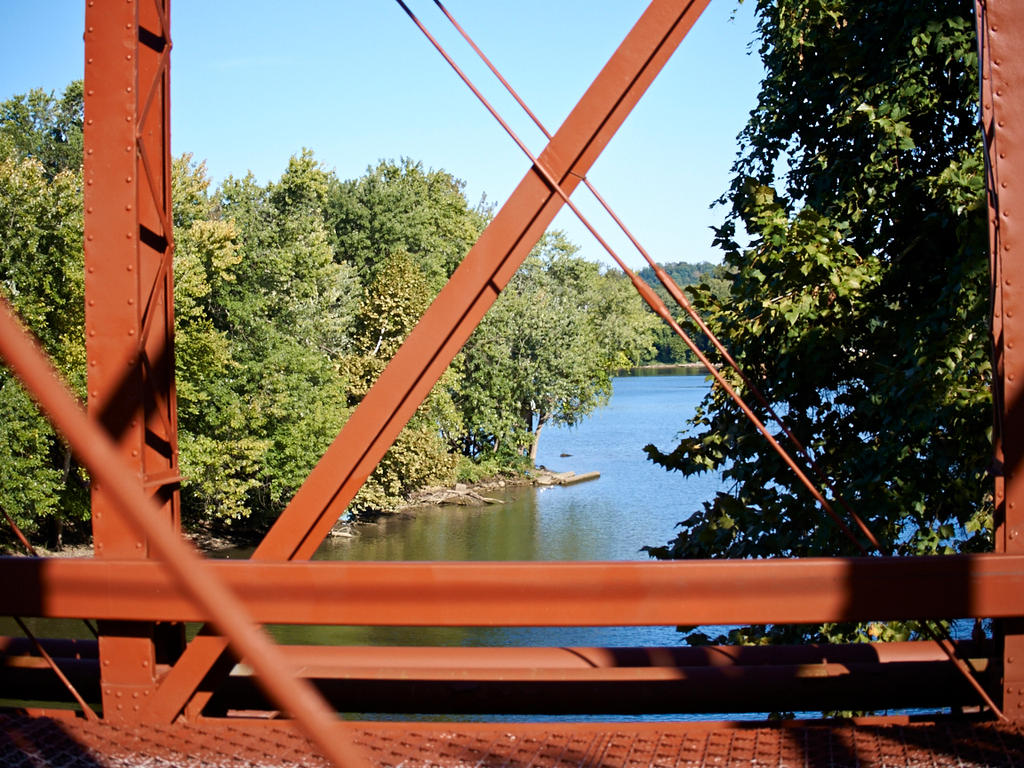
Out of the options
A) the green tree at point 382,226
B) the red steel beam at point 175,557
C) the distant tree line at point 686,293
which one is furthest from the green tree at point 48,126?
the red steel beam at point 175,557

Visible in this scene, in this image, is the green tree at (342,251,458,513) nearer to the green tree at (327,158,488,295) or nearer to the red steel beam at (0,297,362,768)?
the green tree at (327,158,488,295)

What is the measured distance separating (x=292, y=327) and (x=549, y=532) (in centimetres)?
963

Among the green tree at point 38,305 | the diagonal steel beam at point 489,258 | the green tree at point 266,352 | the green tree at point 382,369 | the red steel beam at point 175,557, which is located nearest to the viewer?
the red steel beam at point 175,557

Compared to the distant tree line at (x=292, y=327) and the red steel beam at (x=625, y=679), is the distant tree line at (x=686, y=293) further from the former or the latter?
the distant tree line at (x=292, y=327)

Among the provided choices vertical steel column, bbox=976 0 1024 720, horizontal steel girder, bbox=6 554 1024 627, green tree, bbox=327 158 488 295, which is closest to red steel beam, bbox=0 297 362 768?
horizontal steel girder, bbox=6 554 1024 627

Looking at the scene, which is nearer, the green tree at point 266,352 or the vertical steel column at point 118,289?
the vertical steel column at point 118,289

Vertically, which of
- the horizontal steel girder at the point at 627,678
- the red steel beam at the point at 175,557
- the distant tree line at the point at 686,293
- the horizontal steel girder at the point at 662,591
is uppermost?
the distant tree line at the point at 686,293

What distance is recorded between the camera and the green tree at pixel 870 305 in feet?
18.9

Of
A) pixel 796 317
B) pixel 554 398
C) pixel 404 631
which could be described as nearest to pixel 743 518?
pixel 796 317

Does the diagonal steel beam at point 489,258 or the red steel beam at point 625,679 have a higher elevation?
the diagonal steel beam at point 489,258

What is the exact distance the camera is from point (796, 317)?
640cm

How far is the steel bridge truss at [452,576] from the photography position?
→ 256cm

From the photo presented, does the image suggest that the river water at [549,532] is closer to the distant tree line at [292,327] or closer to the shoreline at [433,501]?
the shoreline at [433,501]

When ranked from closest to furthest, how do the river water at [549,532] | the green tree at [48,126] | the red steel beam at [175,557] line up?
1. the red steel beam at [175,557]
2. the river water at [549,532]
3. the green tree at [48,126]
